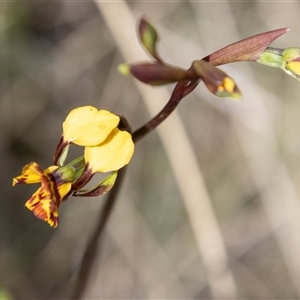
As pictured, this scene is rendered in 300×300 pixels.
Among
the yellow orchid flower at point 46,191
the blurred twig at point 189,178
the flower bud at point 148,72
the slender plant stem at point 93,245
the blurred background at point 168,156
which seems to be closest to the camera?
the flower bud at point 148,72

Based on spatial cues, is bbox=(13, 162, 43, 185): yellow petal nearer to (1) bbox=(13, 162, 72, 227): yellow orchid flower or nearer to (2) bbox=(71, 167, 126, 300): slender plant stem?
(1) bbox=(13, 162, 72, 227): yellow orchid flower

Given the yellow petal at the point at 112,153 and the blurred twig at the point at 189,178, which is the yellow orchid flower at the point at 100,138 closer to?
the yellow petal at the point at 112,153

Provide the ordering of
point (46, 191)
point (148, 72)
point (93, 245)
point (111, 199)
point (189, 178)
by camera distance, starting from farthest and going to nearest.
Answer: point (189, 178), point (93, 245), point (111, 199), point (46, 191), point (148, 72)

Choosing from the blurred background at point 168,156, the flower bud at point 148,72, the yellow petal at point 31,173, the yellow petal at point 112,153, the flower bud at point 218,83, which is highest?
the flower bud at point 148,72

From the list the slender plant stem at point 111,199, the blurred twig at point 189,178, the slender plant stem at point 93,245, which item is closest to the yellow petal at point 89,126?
the slender plant stem at point 111,199

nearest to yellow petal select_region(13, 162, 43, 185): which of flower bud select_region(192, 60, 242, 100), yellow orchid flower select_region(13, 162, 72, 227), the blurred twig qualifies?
yellow orchid flower select_region(13, 162, 72, 227)

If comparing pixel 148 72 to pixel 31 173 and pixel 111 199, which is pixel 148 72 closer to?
pixel 31 173

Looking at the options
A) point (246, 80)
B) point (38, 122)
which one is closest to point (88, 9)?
point (38, 122)

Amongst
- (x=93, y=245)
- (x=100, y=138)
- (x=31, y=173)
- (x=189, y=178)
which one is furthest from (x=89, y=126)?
(x=189, y=178)
